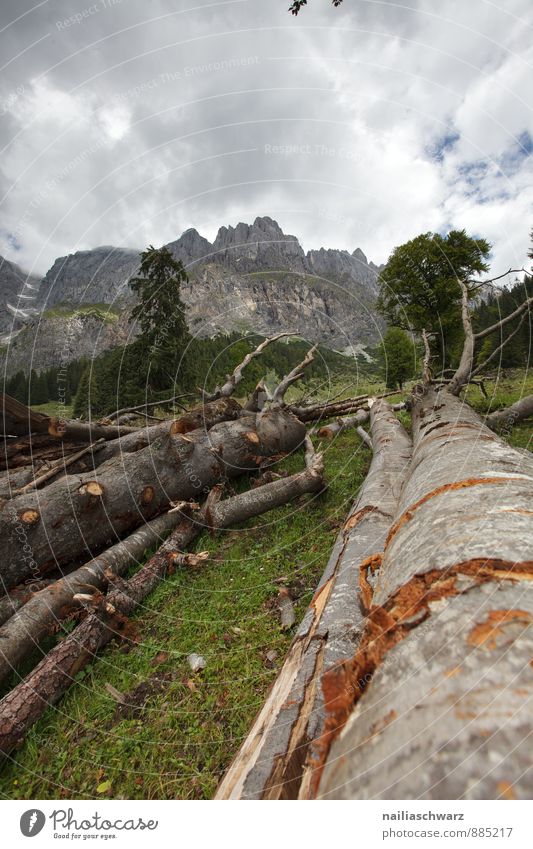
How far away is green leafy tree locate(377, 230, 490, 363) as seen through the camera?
22344mm

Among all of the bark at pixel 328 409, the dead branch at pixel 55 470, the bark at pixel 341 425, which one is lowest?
the bark at pixel 341 425

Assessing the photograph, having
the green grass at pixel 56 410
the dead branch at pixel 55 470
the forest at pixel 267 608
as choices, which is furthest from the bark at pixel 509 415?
the green grass at pixel 56 410

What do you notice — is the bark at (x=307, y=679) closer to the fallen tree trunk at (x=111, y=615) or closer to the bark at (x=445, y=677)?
the bark at (x=445, y=677)

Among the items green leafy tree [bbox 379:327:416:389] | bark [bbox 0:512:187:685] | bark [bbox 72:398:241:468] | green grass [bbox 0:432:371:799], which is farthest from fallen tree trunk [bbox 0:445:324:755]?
green leafy tree [bbox 379:327:416:389]

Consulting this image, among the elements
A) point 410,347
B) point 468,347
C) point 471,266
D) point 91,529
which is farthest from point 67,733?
point 410,347

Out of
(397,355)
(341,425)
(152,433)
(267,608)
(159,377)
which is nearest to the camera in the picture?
(267,608)

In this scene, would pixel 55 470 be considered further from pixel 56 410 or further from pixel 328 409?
pixel 56 410

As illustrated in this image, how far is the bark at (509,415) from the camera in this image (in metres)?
8.10

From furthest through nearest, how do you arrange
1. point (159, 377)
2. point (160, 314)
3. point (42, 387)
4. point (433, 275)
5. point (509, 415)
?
point (42, 387) → point (433, 275) → point (159, 377) → point (160, 314) → point (509, 415)

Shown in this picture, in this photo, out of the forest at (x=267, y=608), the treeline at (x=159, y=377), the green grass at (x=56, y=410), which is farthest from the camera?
the treeline at (x=159, y=377)

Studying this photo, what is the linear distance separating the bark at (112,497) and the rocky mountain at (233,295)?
221 centimetres

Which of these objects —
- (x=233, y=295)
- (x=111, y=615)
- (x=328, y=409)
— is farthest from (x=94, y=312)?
(x=111, y=615)

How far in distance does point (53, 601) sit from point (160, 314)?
18213 mm

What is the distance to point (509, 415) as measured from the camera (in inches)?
329
